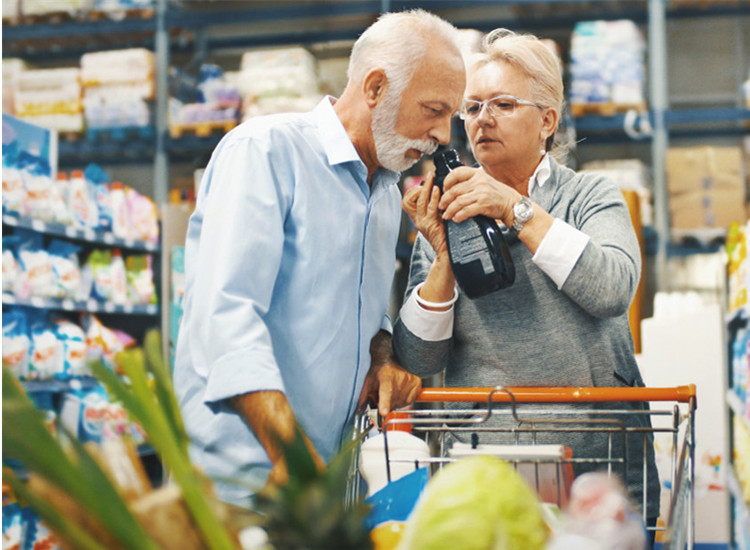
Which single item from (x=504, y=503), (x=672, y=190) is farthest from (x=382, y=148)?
(x=672, y=190)

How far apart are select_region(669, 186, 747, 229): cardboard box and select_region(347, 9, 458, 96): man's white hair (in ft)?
13.0

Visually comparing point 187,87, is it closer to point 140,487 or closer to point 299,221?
point 299,221

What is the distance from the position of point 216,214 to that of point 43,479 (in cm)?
70

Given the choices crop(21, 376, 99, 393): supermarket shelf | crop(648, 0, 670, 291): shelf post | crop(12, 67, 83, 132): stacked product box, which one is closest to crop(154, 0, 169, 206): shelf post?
crop(12, 67, 83, 132): stacked product box

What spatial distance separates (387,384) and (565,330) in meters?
0.34

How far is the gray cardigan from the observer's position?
1.37 metres

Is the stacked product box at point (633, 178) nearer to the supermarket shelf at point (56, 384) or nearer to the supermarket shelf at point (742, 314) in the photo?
the supermarket shelf at point (742, 314)

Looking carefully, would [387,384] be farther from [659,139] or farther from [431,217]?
[659,139]

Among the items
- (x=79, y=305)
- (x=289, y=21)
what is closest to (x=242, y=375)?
(x=79, y=305)

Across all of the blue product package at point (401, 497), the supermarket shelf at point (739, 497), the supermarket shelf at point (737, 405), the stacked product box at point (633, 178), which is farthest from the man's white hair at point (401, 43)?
the stacked product box at point (633, 178)

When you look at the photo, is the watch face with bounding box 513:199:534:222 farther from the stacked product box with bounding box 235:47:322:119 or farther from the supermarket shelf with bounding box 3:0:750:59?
the supermarket shelf with bounding box 3:0:750:59

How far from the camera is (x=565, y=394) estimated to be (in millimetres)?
1251

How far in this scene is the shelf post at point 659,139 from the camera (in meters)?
5.01

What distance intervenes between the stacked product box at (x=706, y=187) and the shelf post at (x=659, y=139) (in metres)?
0.07
